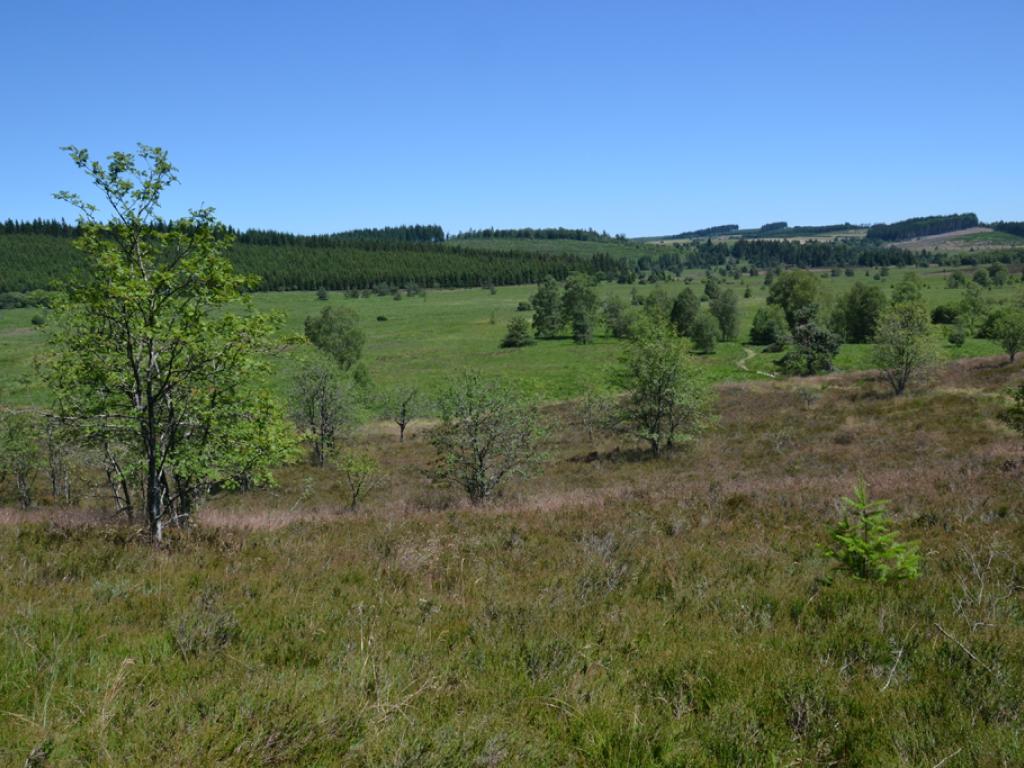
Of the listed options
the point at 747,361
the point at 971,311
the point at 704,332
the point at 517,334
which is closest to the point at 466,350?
the point at 517,334

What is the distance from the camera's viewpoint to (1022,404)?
52.7 feet

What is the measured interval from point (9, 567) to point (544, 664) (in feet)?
20.9

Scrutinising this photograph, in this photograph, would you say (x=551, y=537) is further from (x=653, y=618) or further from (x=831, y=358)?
(x=831, y=358)

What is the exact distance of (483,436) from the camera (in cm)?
2205

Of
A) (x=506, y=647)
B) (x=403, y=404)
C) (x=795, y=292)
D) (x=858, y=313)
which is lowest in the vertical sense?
(x=403, y=404)

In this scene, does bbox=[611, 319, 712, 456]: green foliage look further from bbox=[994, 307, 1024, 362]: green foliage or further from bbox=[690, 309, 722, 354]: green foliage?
bbox=[690, 309, 722, 354]: green foliage

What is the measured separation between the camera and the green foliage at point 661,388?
32.6 meters

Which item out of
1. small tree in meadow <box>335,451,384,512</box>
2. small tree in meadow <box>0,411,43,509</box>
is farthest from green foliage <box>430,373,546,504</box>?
small tree in meadow <box>0,411,43,509</box>

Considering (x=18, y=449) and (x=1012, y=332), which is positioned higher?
A: (x=1012, y=332)

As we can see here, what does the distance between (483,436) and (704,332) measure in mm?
67763

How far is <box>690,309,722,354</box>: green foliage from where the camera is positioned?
82.2 meters

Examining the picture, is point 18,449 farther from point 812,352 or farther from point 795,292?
point 795,292

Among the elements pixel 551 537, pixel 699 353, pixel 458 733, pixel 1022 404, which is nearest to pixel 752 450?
pixel 1022 404

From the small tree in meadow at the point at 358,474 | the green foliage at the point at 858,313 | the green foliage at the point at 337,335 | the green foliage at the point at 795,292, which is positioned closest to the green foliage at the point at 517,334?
the green foliage at the point at 337,335
